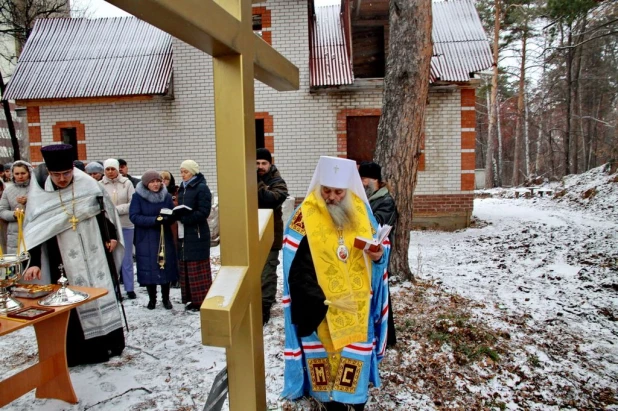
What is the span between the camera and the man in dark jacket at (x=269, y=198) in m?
4.43

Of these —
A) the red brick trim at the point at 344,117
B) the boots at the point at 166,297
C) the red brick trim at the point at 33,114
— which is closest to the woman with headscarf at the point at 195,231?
the boots at the point at 166,297

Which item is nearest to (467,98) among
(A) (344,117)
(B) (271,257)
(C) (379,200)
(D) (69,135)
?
(A) (344,117)

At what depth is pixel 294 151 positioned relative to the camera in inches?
421

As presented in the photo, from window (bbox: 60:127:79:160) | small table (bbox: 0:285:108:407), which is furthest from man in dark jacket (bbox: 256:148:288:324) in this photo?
window (bbox: 60:127:79:160)

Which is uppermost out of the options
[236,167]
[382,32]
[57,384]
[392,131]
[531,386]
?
[382,32]

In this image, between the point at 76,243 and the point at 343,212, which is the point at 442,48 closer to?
the point at 343,212

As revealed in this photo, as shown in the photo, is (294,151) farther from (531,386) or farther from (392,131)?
(531,386)

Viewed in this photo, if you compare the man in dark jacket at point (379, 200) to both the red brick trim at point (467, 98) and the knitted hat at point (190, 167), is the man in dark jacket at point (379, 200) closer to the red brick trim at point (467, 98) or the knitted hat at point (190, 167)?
the knitted hat at point (190, 167)

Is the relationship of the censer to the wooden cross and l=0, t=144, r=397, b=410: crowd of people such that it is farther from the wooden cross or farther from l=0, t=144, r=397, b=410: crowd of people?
the wooden cross

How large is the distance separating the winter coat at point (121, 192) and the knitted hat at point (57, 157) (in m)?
2.37

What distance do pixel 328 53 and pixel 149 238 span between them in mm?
7503

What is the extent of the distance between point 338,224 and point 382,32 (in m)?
11.2

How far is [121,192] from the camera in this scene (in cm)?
588

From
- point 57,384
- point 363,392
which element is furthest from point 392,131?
point 57,384
